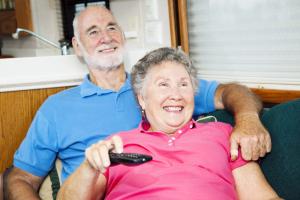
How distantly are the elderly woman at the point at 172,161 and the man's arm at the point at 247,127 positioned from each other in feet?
0.16

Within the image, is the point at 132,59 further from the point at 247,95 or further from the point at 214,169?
the point at 214,169

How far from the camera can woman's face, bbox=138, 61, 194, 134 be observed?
1.44 m

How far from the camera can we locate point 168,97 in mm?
1440

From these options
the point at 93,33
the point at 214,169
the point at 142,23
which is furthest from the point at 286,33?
the point at 142,23

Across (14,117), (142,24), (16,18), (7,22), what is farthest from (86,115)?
(7,22)

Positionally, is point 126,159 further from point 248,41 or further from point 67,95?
point 248,41

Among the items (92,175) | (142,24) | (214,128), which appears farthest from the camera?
(142,24)

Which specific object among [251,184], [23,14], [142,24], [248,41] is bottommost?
[251,184]

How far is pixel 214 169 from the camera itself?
1.31 m

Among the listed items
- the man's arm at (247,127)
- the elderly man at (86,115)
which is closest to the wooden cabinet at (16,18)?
the elderly man at (86,115)

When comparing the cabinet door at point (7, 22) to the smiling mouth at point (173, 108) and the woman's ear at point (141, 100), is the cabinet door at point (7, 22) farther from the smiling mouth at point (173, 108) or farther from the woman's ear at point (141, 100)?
the smiling mouth at point (173, 108)

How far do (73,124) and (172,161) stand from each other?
0.58 m

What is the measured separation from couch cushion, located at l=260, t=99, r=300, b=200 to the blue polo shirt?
1.47ft

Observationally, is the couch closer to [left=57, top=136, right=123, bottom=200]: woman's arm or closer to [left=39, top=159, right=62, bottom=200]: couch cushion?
[left=57, top=136, right=123, bottom=200]: woman's arm
